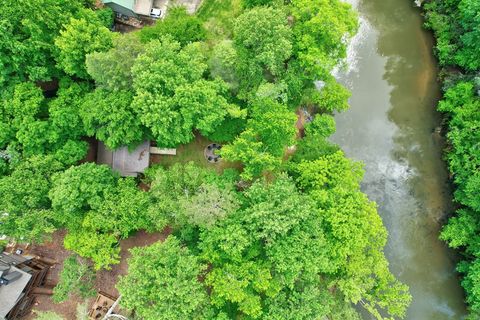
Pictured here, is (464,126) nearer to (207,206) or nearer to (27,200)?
(207,206)

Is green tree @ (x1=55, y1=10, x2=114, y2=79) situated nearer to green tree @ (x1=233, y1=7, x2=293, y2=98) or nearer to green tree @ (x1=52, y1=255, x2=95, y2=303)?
green tree @ (x1=233, y1=7, x2=293, y2=98)

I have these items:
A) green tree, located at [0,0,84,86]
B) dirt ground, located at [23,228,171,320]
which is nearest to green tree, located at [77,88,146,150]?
green tree, located at [0,0,84,86]

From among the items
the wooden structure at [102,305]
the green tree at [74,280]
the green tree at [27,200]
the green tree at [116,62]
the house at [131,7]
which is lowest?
the wooden structure at [102,305]

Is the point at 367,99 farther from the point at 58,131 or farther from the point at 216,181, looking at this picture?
the point at 58,131

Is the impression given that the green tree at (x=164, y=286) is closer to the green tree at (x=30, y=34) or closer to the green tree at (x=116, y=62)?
the green tree at (x=116, y=62)

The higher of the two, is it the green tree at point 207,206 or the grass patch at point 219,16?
the grass patch at point 219,16

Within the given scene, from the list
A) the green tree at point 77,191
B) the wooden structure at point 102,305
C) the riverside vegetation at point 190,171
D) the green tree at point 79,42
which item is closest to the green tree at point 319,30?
the riverside vegetation at point 190,171

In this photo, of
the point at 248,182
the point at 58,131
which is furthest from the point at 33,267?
the point at 248,182
